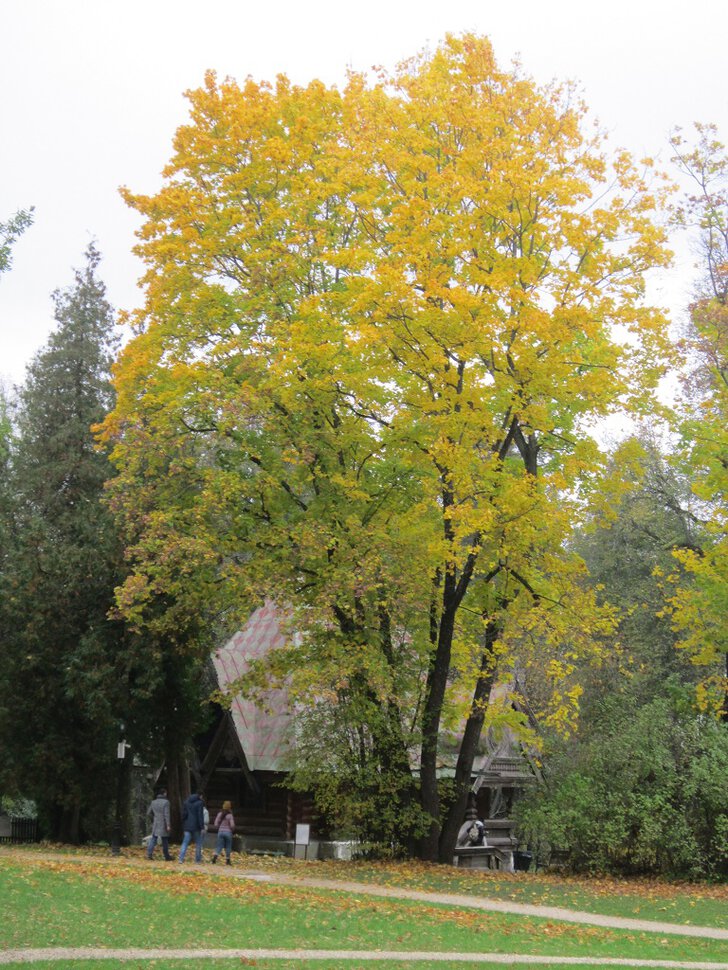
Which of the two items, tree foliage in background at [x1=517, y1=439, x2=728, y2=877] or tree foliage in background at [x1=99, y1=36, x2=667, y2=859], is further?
tree foliage in background at [x1=517, y1=439, x2=728, y2=877]

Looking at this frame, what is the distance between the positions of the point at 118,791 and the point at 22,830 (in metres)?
9.01

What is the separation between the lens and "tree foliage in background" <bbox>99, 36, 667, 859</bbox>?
2080 centimetres

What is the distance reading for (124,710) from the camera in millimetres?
25375

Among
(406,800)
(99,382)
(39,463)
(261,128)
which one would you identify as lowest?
(406,800)

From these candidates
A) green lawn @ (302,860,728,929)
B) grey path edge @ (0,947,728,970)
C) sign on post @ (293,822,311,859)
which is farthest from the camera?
sign on post @ (293,822,311,859)

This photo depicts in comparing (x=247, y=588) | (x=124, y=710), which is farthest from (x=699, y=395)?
(x=124, y=710)

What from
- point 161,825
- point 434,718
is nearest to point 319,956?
point 434,718

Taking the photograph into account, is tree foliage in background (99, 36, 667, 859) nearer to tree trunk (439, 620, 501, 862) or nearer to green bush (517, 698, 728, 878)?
tree trunk (439, 620, 501, 862)

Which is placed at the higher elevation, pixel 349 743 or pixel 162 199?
pixel 162 199

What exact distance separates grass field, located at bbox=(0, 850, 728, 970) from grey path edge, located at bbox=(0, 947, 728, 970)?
26 centimetres

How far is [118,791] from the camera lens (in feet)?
88.6

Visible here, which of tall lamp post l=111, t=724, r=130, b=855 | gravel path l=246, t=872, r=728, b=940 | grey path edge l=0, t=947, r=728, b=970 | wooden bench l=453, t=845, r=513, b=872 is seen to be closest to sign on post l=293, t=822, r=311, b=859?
wooden bench l=453, t=845, r=513, b=872

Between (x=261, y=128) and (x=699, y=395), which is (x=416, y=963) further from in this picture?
(x=699, y=395)

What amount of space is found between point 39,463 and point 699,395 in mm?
18488
